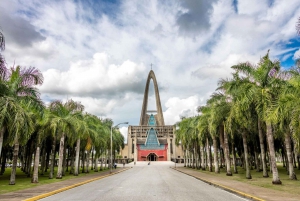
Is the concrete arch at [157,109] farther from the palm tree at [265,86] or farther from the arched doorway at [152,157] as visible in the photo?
the palm tree at [265,86]

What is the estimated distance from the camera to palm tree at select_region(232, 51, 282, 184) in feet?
62.6

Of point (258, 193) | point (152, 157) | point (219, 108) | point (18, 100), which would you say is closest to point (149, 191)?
point (258, 193)

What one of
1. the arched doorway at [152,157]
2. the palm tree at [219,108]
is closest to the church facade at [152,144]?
the arched doorway at [152,157]

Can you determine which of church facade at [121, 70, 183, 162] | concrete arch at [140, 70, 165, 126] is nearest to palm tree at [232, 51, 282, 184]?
church facade at [121, 70, 183, 162]

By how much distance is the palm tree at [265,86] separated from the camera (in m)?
19.1

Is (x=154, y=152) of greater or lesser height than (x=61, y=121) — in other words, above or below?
below

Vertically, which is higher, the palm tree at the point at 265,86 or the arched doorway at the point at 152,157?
the palm tree at the point at 265,86

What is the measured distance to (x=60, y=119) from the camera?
24125 millimetres

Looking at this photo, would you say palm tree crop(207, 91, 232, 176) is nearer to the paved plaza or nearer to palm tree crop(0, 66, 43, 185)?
the paved plaza

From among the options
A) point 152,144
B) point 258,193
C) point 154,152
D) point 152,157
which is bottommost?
point 152,157

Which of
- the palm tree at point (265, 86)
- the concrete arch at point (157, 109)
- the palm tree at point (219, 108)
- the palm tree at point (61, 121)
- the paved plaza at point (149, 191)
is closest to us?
the paved plaza at point (149, 191)

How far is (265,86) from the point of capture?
20109 millimetres

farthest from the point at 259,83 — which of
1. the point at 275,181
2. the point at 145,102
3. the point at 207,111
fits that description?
the point at 145,102

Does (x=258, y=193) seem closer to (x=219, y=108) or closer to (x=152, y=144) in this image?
(x=219, y=108)
